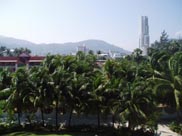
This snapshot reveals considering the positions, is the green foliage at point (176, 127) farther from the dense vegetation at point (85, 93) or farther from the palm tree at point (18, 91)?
the palm tree at point (18, 91)

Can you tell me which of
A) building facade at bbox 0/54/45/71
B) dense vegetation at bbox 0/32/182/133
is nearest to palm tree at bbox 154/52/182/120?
dense vegetation at bbox 0/32/182/133

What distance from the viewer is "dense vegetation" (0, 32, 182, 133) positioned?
83.6ft

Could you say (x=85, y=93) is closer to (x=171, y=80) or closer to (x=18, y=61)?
(x=171, y=80)

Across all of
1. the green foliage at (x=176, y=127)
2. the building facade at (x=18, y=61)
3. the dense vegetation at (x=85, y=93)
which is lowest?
the green foliage at (x=176, y=127)

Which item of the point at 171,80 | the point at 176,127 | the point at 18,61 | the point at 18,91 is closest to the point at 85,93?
the point at 18,91

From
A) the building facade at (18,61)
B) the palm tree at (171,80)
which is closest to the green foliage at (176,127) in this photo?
Result: the palm tree at (171,80)

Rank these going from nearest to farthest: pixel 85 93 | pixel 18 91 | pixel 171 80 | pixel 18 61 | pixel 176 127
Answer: pixel 85 93
pixel 18 91
pixel 176 127
pixel 171 80
pixel 18 61

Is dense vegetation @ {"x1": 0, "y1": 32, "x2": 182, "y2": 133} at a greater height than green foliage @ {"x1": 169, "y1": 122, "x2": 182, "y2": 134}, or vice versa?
dense vegetation @ {"x1": 0, "y1": 32, "x2": 182, "y2": 133}

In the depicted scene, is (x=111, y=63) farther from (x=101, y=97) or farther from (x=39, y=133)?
(x=39, y=133)

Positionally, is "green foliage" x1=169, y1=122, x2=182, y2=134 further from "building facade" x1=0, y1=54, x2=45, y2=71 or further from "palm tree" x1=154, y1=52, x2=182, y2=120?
"building facade" x1=0, y1=54, x2=45, y2=71

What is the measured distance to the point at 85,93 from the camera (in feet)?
89.9

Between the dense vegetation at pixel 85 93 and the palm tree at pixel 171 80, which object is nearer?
the dense vegetation at pixel 85 93

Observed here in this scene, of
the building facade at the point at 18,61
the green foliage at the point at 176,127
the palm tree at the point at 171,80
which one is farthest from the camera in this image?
the building facade at the point at 18,61

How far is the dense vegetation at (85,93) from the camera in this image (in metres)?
25.5
